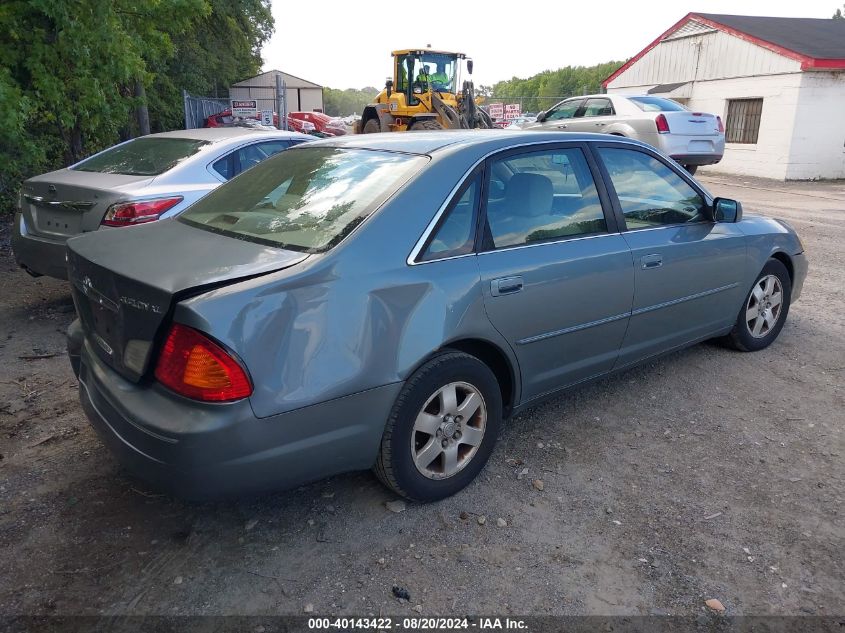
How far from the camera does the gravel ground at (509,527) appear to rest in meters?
2.50

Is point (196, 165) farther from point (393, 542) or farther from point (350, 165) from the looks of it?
point (393, 542)

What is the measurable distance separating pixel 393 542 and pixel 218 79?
38.8m

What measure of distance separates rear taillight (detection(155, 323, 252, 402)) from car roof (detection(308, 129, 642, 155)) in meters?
1.47

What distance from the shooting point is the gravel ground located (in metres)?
2.50

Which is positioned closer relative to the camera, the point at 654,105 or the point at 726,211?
the point at 726,211

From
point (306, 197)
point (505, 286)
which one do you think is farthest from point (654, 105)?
point (306, 197)

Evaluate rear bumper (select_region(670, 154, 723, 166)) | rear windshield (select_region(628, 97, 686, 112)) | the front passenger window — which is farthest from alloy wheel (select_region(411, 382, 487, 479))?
rear windshield (select_region(628, 97, 686, 112))

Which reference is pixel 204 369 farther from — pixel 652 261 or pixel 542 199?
pixel 652 261

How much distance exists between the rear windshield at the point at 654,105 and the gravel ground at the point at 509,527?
9.08 metres

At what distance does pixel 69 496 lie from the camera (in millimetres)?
3096

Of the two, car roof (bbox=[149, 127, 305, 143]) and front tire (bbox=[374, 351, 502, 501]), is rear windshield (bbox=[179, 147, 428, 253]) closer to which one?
front tire (bbox=[374, 351, 502, 501])

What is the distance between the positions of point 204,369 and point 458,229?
131cm

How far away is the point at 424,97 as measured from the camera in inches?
645

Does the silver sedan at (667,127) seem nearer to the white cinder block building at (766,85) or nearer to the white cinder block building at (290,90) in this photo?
the white cinder block building at (766,85)
